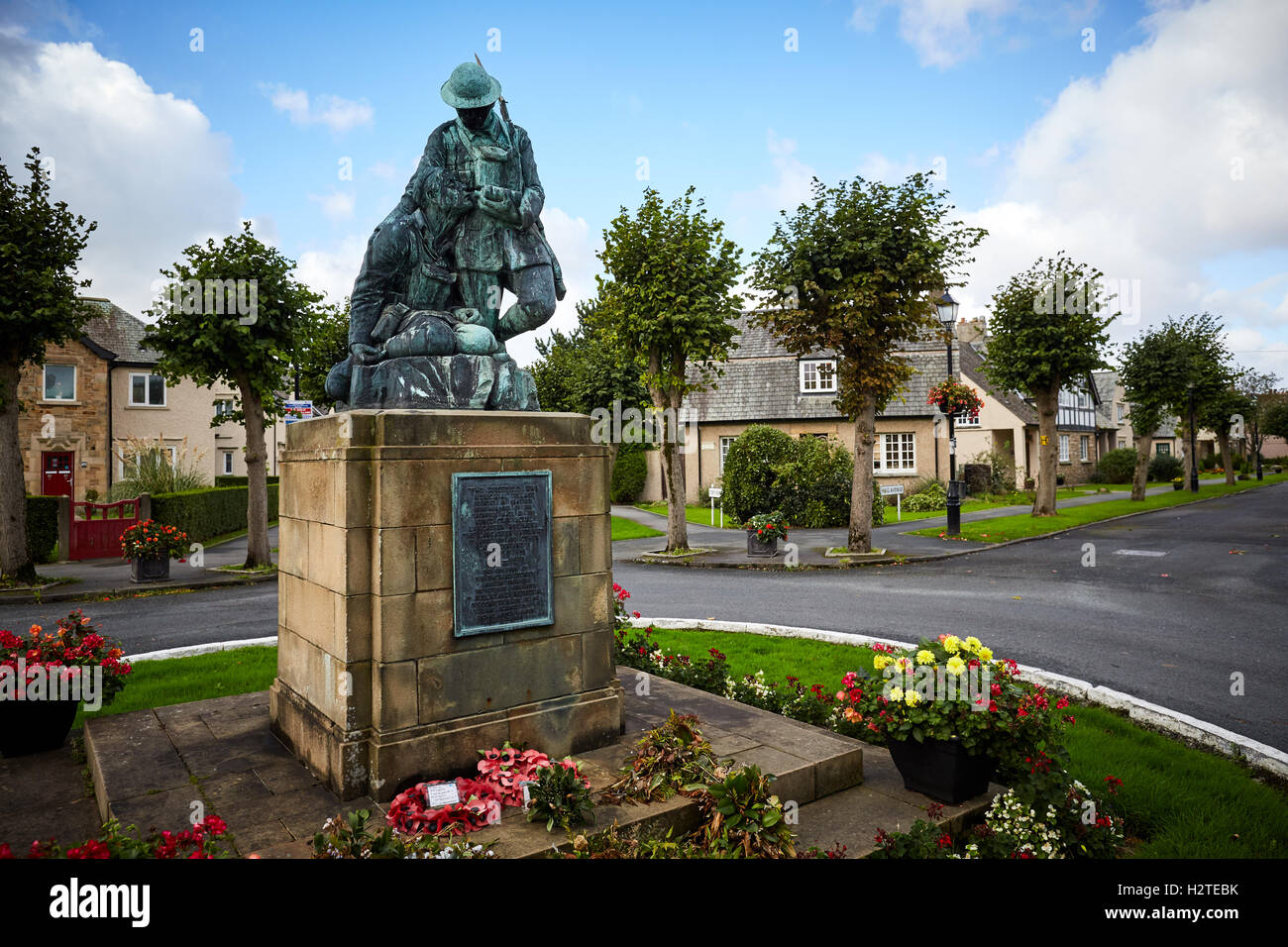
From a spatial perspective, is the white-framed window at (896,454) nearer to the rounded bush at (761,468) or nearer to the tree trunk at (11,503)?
the rounded bush at (761,468)

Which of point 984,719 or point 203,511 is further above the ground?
point 203,511

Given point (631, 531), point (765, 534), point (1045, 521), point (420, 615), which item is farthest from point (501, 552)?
point (1045, 521)

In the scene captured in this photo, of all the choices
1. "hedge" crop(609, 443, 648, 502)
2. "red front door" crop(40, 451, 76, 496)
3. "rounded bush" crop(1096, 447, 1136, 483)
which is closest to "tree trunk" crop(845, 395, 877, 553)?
"hedge" crop(609, 443, 648, 502)

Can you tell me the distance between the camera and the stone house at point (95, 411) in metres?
29.0

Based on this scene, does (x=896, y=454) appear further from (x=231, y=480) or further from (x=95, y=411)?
(x=95, y=411)

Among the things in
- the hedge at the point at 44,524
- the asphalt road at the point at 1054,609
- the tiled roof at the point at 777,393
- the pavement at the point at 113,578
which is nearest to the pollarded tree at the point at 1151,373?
the tiled roof at the point at 777,393

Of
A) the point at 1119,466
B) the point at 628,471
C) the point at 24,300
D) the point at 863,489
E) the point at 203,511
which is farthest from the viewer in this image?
the point at 1119,466

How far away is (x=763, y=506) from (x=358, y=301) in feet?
68.8

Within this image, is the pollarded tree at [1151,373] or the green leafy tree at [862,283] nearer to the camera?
the green leafy tree at [862,283]

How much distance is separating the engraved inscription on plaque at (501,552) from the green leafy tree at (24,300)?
1386 cm

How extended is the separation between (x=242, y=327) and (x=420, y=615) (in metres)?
13.8

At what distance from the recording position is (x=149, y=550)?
15.1 metres

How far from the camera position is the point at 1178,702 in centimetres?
689
